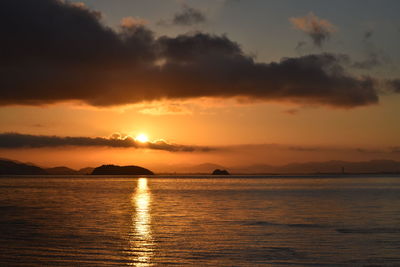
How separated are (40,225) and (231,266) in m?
26.8

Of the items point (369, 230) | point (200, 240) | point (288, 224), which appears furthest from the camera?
point (288, 224)

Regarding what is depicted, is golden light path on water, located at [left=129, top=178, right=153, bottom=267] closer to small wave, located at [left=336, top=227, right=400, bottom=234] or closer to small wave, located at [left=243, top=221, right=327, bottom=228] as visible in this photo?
small wave, located at [left=243, top=221, right=327, bottom=228]

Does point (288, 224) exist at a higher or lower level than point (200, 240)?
lower

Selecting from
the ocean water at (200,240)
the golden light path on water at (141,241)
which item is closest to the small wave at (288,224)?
the ocean water at (200,240)

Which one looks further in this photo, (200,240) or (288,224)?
(288,224)

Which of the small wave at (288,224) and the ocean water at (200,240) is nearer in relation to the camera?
the ocean water at (200,240)

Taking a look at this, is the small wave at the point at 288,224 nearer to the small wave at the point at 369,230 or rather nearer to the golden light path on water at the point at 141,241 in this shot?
the small wave at the point at 369,230

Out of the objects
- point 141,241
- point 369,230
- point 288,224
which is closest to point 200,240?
point 141,241

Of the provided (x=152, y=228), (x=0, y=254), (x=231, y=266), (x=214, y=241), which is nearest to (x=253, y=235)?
(x=214, y=241)

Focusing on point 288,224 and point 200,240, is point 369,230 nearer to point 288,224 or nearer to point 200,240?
point 288,224

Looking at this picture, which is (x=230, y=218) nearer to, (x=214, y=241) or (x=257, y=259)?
(x=214, y=241)

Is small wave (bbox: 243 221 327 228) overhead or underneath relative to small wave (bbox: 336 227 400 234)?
underneath

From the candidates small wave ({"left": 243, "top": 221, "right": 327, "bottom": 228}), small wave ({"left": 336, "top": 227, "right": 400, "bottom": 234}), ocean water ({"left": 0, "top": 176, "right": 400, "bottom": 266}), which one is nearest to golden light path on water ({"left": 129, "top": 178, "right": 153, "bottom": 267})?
ocean water ({"left": 0, "top": 176, "right": 400, "bottom": 266})

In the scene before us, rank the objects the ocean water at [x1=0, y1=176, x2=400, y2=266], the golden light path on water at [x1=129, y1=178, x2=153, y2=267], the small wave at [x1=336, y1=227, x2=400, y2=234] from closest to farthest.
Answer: the golden light path on water at [x1=129, y1=178, x2=153, y2=267] < the ocean water at [x1=0, y1=176, x2=400, y2=266] < the small wave at [x1=336, y1=227, x2=400, y2=234]
